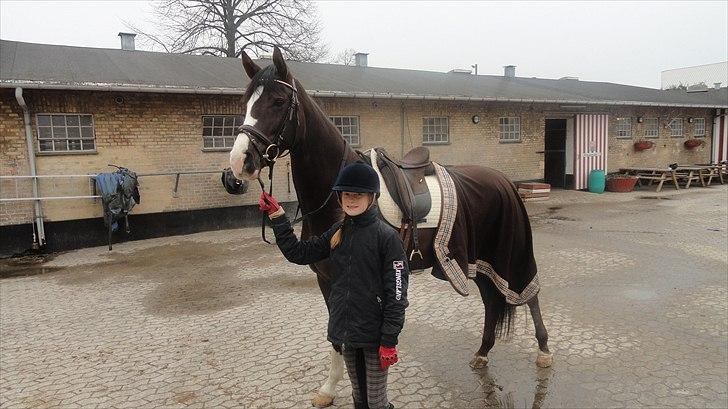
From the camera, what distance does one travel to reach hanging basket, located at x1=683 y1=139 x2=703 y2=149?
1898cm

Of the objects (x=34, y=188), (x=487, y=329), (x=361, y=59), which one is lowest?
(x=487, y=329)

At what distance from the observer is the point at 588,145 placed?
54.7 ft

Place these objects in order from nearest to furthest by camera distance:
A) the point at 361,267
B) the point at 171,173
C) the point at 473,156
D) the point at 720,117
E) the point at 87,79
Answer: the point at 361,267 < the point at 87,79 < the point at 171,173 < the point at 473,156 < the point at 720,117

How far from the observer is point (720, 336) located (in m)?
4.11

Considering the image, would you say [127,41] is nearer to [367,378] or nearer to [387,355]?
[367,378]

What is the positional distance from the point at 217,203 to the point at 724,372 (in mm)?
9568

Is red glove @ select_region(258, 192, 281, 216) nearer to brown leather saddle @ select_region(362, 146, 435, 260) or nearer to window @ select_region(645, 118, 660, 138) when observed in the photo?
brown leather saddle @ select_region(362, 146, 435, 260)

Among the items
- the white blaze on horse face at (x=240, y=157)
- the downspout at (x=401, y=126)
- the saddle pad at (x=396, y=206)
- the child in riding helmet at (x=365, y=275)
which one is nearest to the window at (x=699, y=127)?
the downspout at (x=401, y=126)

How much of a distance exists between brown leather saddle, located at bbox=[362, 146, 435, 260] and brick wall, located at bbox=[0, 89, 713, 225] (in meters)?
8.16

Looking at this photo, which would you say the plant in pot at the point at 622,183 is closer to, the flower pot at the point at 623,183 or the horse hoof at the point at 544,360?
the flower pot at the point at 623,183

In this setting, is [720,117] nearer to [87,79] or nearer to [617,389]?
[617,389]

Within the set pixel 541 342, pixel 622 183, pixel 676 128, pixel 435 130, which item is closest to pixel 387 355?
pixel 541 342

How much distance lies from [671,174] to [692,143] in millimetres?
3436

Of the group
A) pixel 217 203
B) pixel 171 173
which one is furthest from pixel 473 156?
pixel 171 173
